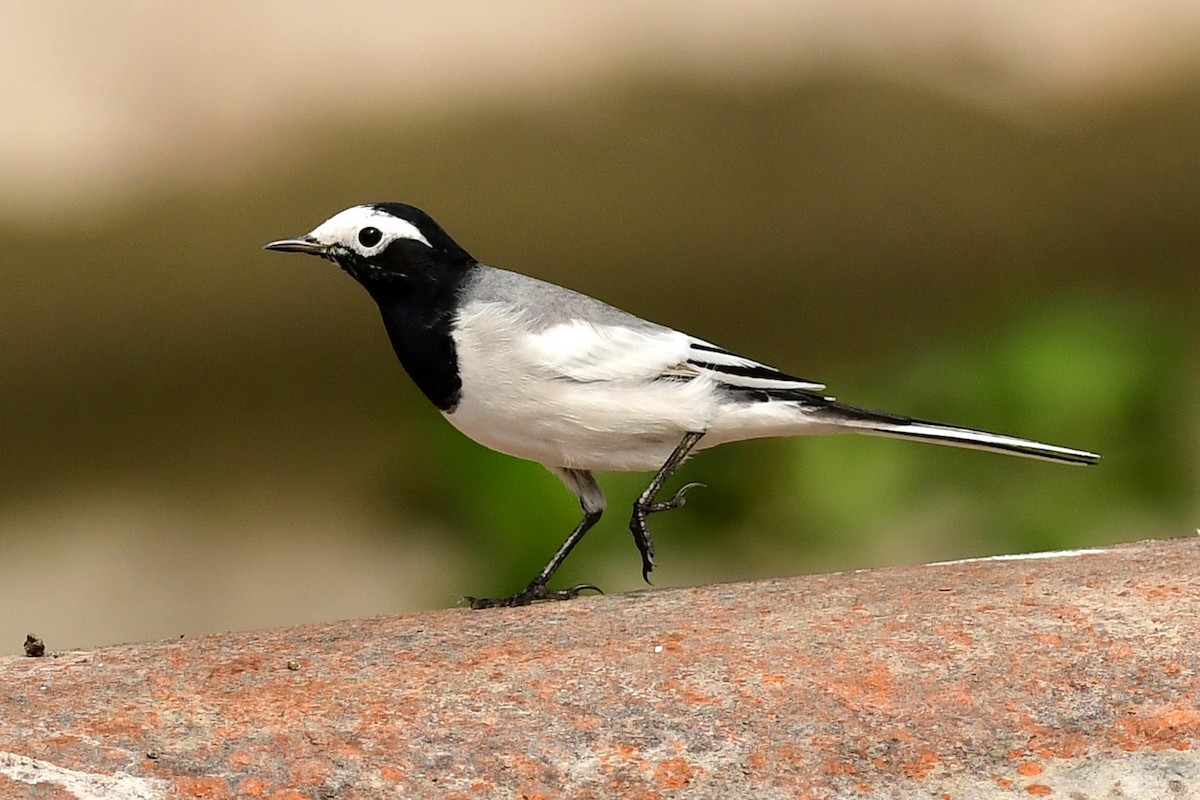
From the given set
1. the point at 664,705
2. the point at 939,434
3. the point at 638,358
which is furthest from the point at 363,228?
the point at 664,705

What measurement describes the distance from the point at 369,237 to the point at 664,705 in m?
1.36

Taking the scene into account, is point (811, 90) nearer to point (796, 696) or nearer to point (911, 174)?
point (911, 174)

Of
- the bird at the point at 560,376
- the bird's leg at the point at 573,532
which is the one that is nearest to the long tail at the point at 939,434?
the bird at the point at 560,376

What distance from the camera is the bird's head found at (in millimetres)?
3004

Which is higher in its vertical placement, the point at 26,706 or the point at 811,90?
the point at 811,90

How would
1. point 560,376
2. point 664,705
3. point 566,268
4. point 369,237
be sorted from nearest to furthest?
point 664,705
point 560,376
point 369,237
point 566,268

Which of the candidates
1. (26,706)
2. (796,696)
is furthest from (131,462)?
(796,696)

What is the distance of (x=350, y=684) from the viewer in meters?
2.11

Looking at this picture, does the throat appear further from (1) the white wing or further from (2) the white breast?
(1) the white wing

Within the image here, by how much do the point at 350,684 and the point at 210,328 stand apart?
3.67 metres

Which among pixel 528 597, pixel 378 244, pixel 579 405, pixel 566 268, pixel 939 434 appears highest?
pixel 378 244

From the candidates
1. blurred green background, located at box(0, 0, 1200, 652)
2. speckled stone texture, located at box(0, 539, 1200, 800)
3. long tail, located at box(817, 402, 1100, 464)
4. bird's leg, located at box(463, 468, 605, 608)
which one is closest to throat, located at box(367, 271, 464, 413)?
bird's leg, located at box(463, 468, 605, 608)

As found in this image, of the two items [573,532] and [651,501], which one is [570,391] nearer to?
[651,501]

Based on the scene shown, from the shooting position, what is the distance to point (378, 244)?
9.90ft
